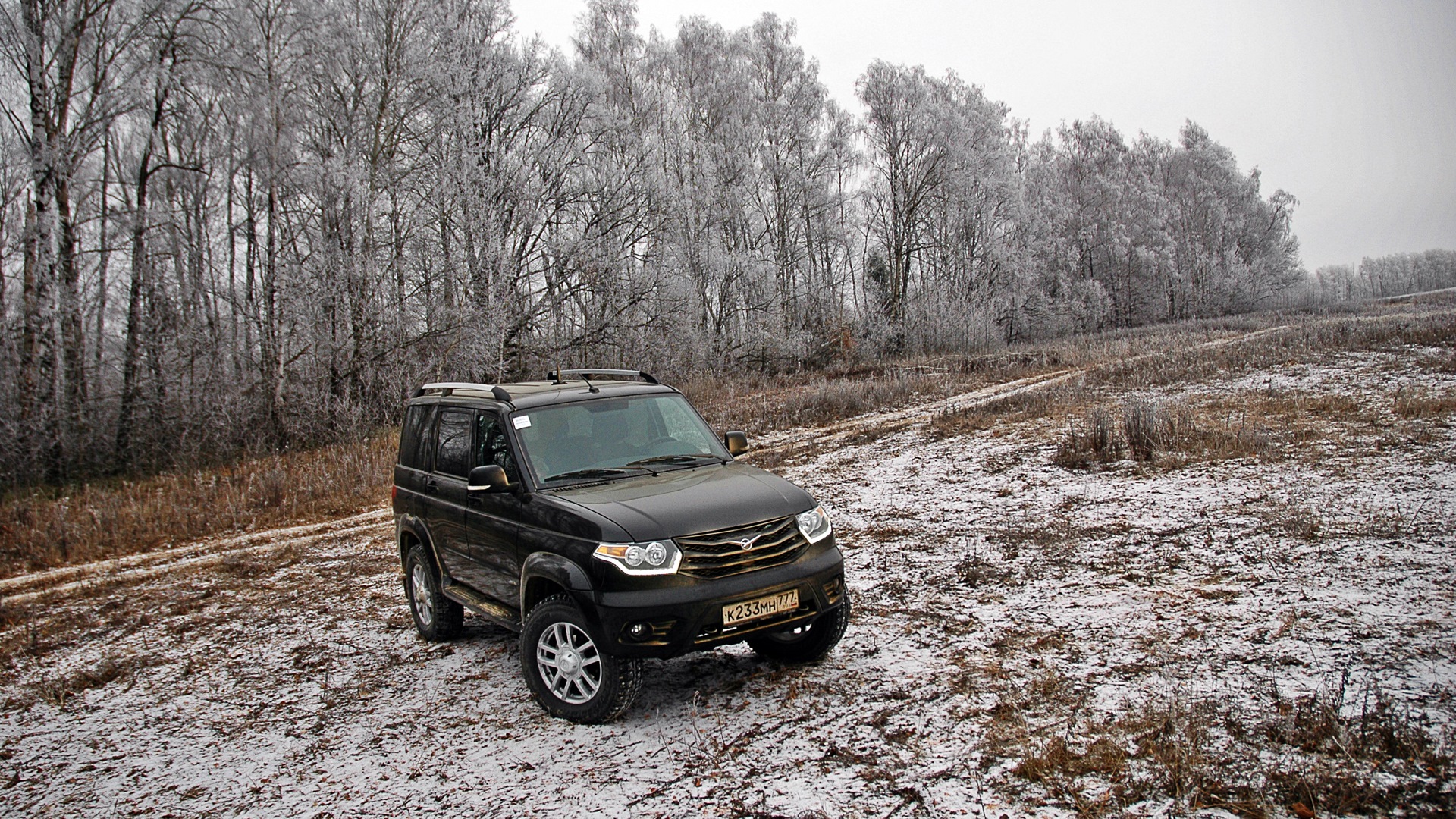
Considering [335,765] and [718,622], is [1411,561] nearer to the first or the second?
[718,622]

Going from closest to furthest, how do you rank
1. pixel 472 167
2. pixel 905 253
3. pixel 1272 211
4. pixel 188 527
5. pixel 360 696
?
pixel 360 696 → pixel 188 527 → pixel 472 167 → pixel 905 253 → pixel 1272 211

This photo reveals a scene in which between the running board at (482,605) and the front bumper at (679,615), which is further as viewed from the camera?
the running board at (482,605)

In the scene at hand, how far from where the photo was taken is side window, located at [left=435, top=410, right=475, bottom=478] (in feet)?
20.5

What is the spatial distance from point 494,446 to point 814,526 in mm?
2317

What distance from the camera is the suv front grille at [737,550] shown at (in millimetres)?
4691

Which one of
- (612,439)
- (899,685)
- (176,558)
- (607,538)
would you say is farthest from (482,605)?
(176,558)

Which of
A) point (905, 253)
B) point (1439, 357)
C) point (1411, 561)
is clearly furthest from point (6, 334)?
point (905, 253)

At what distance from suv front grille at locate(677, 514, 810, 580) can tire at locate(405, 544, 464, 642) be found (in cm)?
279

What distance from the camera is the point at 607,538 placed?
4.68 m

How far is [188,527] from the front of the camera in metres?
13.0

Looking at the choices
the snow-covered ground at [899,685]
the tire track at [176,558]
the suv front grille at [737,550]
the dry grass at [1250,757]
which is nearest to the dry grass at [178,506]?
the tire track at [176,558]

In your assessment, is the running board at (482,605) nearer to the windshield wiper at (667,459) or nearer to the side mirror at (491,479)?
the side mirror at (491,479)

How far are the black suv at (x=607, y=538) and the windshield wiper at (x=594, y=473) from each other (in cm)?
1

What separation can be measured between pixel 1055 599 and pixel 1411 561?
8.28 feet
